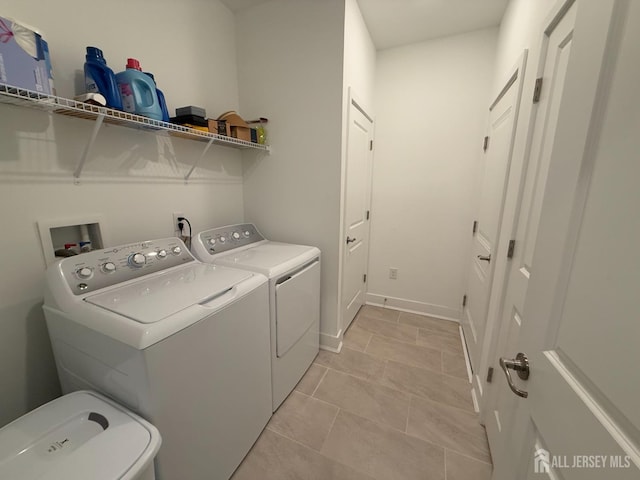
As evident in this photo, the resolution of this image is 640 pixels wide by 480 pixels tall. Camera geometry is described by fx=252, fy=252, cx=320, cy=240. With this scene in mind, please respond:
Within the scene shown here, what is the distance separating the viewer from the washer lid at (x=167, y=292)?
904mm

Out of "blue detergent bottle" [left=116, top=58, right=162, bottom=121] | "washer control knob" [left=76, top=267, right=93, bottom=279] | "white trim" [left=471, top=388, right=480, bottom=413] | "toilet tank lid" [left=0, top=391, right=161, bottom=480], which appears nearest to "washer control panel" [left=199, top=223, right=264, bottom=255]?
"washer control knob" [left=76, top=267, right=93, bottom=279]

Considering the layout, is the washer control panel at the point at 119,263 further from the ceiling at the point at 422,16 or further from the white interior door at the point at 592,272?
the ceiling at the point at 422,16

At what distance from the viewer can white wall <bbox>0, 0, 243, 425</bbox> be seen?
3.34 ft

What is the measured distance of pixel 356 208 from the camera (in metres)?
2.37

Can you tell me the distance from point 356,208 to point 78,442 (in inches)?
84.1

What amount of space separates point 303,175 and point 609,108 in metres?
1.69

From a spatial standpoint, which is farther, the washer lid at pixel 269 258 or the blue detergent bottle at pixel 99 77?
the washer lid at pixel 269 258

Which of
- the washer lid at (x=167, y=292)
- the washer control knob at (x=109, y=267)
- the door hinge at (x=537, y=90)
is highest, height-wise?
the door hinge at (x=537, y=90)

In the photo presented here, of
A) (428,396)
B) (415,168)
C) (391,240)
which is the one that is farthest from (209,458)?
(415,168)

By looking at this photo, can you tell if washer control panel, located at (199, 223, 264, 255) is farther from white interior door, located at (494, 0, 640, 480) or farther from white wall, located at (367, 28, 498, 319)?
white interior door, located at (494, 0, 640, 480)

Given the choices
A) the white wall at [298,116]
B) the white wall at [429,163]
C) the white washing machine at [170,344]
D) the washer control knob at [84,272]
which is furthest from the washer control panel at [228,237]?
the white wall at [429,163]

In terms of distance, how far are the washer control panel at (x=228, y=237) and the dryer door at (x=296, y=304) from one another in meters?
0.53

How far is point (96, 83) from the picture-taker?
3.57ft

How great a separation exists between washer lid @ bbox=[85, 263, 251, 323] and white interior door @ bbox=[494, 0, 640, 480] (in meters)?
1.08
